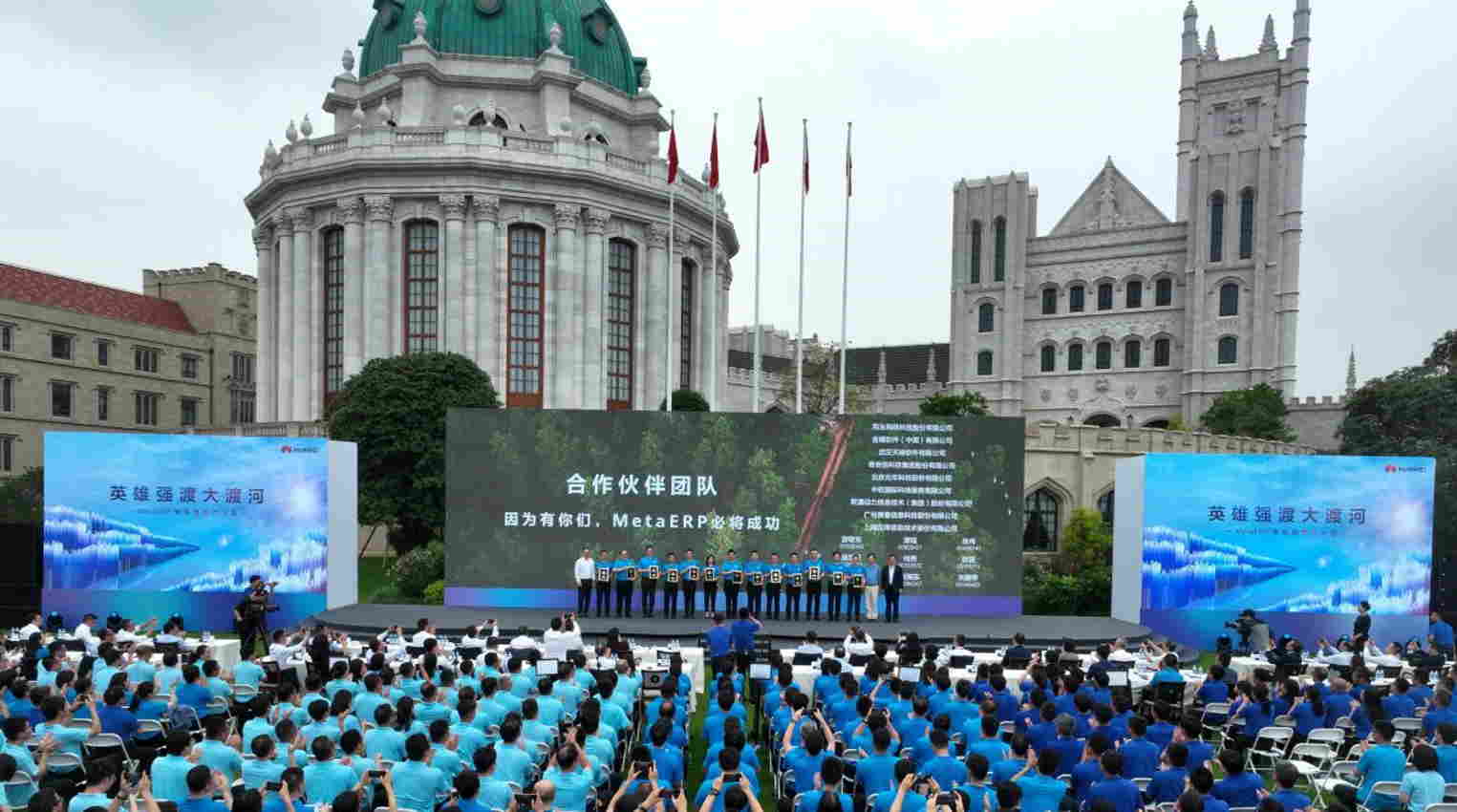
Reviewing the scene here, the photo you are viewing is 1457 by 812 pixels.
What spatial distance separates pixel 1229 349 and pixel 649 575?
203ft

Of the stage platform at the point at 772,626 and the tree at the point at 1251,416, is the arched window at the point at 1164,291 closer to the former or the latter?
the tree at the point at 1251,416

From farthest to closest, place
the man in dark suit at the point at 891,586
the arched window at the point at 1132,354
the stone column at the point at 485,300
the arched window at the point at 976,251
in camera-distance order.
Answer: the arched window at the point at 976,251 < the arched window at the point at 1132,354 < the stone column at the point at 485,300 < the man in dark suit at the point at 891,586

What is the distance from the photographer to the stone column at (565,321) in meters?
47.0

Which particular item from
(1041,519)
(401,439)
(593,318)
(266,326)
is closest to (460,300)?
(593,318)

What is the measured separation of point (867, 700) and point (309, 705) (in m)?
5.70

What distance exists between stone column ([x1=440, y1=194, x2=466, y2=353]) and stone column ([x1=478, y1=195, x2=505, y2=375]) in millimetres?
556

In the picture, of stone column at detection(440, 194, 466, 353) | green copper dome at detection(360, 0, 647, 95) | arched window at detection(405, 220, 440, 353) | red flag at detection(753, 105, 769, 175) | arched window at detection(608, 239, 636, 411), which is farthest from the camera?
green copper dome at detection(360, 0, 647, 95)

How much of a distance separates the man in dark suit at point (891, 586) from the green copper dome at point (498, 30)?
1641 inches

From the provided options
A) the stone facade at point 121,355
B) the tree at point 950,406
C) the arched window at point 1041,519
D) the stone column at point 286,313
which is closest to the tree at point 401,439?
the stone column at point 286,313

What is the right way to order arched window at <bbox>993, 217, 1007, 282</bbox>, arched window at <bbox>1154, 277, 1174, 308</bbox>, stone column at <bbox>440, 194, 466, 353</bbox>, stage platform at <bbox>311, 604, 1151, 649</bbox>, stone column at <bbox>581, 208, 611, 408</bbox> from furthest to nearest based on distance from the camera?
arched window at <bbox>993, 217, 1007, 282</bbox>, arched window at <bbox>1154, 277, 1174, 308</bbox>, stone column at <bbox>581, 208, 611, 408</bbox>, stone column at <bbox>440, 194, 466, 353</bbox>, stage platform at <bbox>311, 604, 1151, 649</bbox>

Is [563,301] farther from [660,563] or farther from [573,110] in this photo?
[660,563]

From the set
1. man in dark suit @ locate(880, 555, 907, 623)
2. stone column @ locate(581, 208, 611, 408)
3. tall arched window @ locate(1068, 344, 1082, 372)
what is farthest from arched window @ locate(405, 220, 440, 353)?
tall arched window @ locate(1068, 344, 1082, 372)

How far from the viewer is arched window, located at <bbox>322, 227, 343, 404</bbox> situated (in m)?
47.9

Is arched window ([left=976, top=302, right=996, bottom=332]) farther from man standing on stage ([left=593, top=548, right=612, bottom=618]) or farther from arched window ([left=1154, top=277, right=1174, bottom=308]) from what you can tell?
man standing on stage ([left=593, top=548, right=612, bottom=618])
